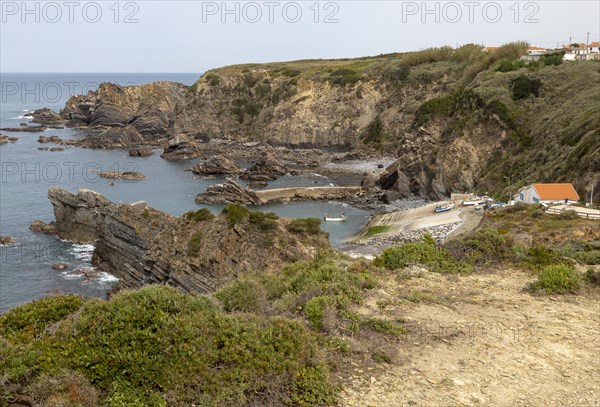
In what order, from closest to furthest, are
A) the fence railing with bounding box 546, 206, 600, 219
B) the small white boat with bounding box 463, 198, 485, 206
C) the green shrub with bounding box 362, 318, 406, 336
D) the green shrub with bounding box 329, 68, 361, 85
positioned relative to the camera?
the green shrub with bounding box 362, 318, 406, 336 < the fence railing with bounding box 546, 206, 600, 219 < the small white boat with bounding box 463, 198, 485, 206 < the green shrub with bounding box 329, 68, 361, 85

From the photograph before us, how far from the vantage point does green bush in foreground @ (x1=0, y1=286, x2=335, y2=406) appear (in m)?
6.77

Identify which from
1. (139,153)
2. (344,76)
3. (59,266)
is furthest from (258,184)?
(344,76)

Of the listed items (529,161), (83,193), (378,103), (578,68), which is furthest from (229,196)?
(378,103)

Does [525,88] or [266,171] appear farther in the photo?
[266,171]

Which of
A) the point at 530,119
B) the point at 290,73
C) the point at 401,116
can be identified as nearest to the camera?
the point at 530,119

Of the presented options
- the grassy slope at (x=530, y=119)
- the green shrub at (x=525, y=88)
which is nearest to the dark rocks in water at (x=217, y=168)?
the grassy slope at (x=530, y=119)

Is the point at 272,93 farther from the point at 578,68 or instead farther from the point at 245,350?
the point at 245,350

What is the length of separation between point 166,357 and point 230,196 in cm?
5232

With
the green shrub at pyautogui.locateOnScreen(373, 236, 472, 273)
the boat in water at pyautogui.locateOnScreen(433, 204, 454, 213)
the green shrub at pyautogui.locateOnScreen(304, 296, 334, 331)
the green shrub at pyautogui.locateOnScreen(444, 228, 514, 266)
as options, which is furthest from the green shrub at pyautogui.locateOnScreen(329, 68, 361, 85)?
the green shrub at pyautogui.locateOnScreen(304, 296, 334, 331)

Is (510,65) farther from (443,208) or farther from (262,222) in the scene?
(262,222)

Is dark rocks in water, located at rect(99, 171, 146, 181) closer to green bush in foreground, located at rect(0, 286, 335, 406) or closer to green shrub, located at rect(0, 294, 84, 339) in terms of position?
green shrub, located at rect(0, 294, 84, 339)

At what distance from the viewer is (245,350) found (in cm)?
754

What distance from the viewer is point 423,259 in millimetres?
15312

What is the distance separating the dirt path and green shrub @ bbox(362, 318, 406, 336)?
0.23 meters
